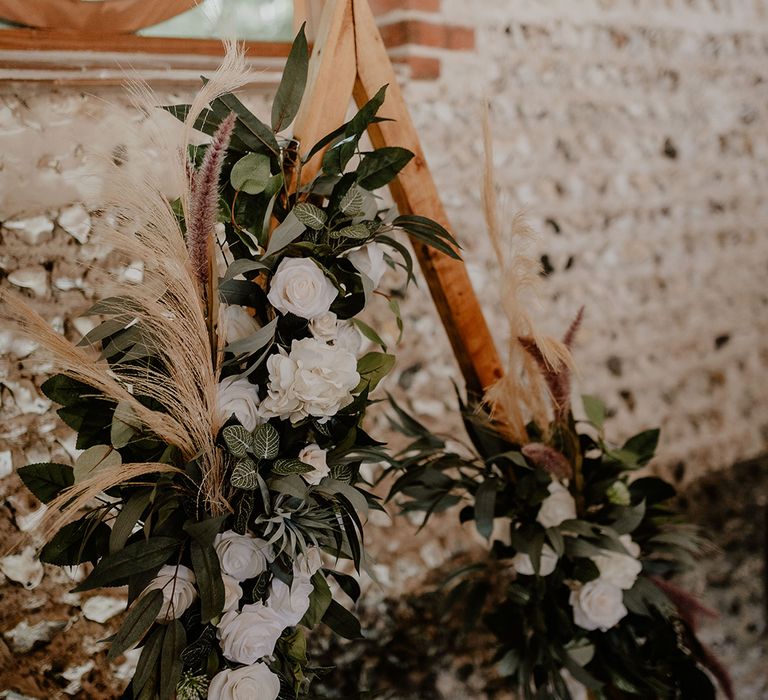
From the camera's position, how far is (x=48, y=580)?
1.30 metres

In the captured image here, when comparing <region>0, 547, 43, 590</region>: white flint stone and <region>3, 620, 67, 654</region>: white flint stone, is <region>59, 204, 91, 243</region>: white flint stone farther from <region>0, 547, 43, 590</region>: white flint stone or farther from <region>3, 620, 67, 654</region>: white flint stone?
<region>3, 620, 67, 654</region>: white flint stone

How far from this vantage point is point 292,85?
42.5 inches

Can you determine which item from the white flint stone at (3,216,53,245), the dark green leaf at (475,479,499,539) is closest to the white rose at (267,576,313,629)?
the dark green leaf at (475,479,499,539)

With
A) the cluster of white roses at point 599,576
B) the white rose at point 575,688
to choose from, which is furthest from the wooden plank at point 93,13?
the white rose at point 575,688

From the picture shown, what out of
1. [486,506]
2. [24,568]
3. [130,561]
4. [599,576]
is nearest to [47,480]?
[130,561]

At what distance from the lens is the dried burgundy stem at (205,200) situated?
0.91 meters

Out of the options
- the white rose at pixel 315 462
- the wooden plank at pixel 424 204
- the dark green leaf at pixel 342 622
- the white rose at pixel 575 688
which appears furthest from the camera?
the white rose at pixel 575 688

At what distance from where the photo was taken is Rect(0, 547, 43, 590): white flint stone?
1.27 m

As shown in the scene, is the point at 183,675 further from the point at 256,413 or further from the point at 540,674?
the point at 540,674

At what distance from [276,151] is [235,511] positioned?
0.54 m

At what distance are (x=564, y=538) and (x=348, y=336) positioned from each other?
0.68m

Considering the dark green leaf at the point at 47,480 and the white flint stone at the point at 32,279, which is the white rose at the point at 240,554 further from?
the white flint stone at the point at 32,279

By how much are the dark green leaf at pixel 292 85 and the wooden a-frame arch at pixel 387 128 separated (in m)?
0.08

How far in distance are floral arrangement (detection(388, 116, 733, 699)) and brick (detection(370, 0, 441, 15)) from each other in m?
0.62
